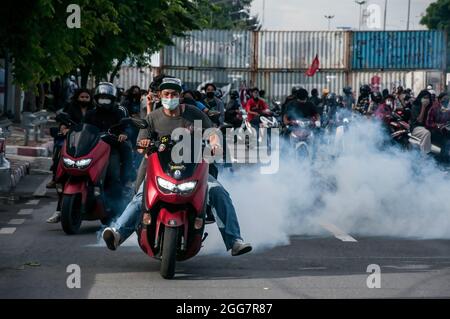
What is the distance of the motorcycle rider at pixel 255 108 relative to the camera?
101ft

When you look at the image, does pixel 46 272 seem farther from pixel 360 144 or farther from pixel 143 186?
pixel 360 144

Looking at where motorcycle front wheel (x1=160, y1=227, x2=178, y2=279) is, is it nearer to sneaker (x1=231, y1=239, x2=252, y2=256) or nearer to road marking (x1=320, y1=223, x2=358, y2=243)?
sneaker (x1=231, y1=239, x2=252, y2=256)

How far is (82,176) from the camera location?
12.7 meters

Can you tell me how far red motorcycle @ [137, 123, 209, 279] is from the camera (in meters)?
9.39

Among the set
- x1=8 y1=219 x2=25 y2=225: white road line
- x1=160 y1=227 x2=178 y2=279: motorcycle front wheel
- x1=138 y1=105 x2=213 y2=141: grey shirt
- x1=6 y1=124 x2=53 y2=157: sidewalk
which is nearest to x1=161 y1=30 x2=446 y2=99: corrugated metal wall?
x1=6 y1=124 x2=53 y2=157: sidewalk

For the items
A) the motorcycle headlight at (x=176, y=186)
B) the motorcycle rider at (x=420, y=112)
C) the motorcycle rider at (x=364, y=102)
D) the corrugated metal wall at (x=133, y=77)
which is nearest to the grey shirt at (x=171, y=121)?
the motorcycle headlight at (x=176, y=186)

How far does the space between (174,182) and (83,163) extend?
3.37 meters

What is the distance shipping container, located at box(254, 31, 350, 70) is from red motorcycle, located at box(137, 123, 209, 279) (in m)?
48.0

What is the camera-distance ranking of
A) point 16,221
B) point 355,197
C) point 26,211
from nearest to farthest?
point 16,221 < point 355,197 < point 26,211

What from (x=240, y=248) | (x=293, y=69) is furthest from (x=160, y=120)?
(x=293, y=69)

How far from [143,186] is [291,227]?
12.8 feet

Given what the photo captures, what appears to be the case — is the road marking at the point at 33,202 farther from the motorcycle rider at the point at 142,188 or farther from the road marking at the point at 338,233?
the motorcycle rider at the point at 142,188

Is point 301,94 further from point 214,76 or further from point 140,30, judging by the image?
point 214,76
